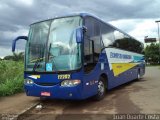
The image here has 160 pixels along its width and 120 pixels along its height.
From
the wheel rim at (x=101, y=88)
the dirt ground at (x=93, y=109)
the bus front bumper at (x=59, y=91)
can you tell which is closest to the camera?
the dirt ground at (x=93, y=109)

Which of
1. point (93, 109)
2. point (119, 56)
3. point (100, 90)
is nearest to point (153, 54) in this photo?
point (119, 56)

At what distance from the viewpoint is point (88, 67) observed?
1109cm

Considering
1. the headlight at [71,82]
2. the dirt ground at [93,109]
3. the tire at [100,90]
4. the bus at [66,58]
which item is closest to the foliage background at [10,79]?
the dirt ground at [93,109]

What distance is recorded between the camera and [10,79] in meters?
16.5

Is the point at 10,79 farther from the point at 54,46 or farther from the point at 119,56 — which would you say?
the point at 54,46

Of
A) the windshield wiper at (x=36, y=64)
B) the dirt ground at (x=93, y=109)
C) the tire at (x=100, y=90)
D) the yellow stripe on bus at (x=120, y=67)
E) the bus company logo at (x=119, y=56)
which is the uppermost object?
the bus company logo at (x=119, y=56)

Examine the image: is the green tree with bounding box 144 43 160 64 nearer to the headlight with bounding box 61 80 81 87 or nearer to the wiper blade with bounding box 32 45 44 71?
the wiper blade with bounding box 32 45 44 71

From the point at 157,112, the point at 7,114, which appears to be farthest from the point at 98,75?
the point at 7,114

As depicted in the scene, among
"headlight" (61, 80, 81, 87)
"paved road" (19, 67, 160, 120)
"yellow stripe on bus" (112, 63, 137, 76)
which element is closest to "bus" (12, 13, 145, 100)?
"headlight" (61, 80, 81, 87)

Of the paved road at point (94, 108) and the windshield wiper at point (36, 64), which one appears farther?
the windshield wiper at point (36, 64)

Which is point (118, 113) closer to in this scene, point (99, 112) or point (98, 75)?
point (99, 112)

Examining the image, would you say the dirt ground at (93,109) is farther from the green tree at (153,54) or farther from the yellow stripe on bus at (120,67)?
the green tree at (153,54)

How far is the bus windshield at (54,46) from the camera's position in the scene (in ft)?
34.5

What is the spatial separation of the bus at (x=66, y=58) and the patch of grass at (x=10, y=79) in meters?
3.14
